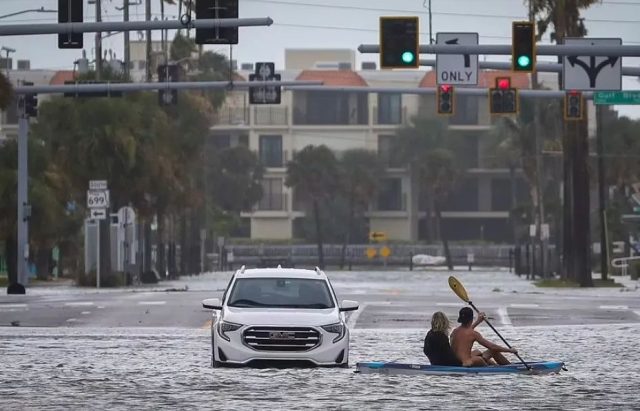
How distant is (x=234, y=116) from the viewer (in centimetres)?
13062

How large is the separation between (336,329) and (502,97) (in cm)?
2449

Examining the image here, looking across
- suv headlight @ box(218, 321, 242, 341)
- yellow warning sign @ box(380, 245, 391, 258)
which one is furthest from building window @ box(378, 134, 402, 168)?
suv headlight @ box(218, 321, 242, 341)

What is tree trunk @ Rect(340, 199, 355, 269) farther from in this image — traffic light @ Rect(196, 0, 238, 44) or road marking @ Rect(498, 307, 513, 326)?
traffic light @ Rect(196, 0, 238, 44)

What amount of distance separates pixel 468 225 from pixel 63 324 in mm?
96464

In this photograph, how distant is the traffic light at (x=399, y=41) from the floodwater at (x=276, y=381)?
25.7 feet

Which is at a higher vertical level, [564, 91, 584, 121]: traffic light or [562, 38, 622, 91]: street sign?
[562, 38, 622, 91]: street sign

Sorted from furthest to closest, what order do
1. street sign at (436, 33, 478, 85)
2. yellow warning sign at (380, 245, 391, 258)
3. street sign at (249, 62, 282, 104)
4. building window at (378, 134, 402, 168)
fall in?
1. building window at (378, 134, 402, 168)
2. yellow warning sign at (380, 245, 391, 258)
3. street sign at (249, 62, 282, 104)
4. street sign at (436, 33, 478, 85)

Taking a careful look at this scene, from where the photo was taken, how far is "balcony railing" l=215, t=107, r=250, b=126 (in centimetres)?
12950

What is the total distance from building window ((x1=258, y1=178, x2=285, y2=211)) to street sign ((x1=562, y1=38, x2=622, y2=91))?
288 ft

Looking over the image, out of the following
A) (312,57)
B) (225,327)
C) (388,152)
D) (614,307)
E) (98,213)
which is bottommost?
(614,307)

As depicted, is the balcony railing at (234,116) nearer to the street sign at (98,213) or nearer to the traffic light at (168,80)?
the street sign at (98,213)

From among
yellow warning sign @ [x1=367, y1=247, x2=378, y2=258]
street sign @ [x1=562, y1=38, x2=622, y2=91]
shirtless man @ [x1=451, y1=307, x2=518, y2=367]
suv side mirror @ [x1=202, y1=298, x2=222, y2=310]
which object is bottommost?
yellow warning sign @ [x1=367, y1=247, x2=378, y2=258]

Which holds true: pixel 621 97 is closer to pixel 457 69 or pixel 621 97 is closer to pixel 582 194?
pixel 457 69

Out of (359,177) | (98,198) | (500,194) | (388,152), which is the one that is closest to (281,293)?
(98,198)
